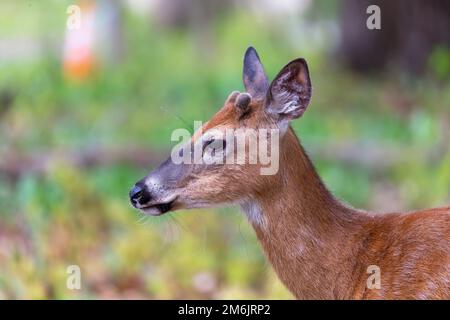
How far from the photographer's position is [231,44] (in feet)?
64.3

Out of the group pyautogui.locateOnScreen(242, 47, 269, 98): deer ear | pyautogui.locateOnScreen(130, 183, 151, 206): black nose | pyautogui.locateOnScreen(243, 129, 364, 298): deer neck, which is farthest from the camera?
pyautogui.locateOnScreen(242, 47, 269, 98): deer ear

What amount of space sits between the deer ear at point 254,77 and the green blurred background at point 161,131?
803 millimetres

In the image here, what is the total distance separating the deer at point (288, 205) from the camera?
5113 mm

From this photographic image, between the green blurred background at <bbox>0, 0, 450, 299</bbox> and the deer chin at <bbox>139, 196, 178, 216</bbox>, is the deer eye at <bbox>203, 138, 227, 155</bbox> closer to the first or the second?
the deer chin at <bbox>139, 196, 178, 216</bbox>

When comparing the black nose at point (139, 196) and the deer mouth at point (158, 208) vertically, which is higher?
the black nose at point (139, 196)

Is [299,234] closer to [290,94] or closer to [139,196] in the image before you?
[290,94]

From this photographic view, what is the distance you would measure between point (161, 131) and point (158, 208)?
244 inches

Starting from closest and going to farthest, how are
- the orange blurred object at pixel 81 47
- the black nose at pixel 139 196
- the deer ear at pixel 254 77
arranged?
the black nose at pixel 139 196 → the deer ear at pixel 254 77 → the orange blurred object at pixel 81 47

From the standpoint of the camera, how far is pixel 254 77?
552cm

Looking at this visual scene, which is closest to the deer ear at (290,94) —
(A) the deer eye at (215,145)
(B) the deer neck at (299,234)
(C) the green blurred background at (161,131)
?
(B) the deer neck at (299,234)

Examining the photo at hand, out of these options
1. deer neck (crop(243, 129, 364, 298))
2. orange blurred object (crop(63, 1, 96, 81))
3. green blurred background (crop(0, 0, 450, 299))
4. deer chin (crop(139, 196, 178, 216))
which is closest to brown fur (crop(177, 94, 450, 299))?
deer neck (crop(243, 129, 364, 298))

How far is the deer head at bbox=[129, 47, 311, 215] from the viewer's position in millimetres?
5129

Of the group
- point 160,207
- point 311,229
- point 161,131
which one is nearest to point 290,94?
point 311,229

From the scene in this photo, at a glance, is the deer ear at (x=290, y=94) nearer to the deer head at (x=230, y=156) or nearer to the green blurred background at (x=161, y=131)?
the deer head at (x=230, y=156)
